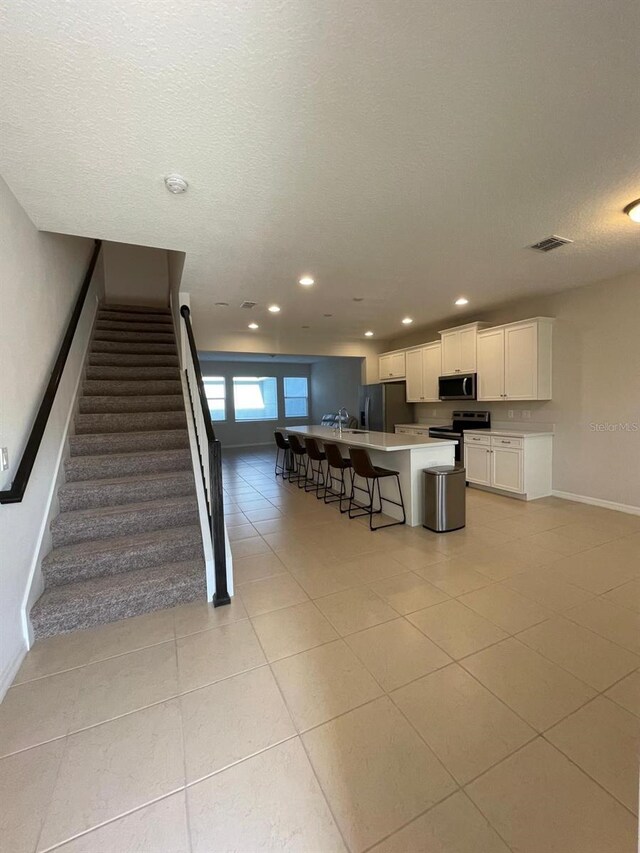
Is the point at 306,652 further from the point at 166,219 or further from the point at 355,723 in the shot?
the point at 166,219

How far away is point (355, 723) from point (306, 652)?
19.6 inches

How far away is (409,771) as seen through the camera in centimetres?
133

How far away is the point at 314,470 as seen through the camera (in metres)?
6.15

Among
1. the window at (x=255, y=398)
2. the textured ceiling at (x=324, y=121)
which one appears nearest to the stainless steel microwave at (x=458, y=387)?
the textured ceiling at (x=324, y=121)

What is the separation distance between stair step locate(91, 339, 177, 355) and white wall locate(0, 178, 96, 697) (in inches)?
60.4

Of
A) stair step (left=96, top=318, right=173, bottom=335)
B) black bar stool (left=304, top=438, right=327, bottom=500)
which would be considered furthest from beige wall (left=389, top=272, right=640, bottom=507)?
stair step (left=96, top=318, right=173, bottom=335)

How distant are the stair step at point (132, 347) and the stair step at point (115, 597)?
3.12 metres

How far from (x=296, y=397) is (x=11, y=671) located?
1048 centimetres

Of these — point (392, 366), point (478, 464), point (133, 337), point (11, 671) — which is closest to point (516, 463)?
point (478, 464)

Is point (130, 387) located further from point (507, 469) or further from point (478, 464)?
point (507, 469)

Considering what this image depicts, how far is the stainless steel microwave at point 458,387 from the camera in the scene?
5.45 metres

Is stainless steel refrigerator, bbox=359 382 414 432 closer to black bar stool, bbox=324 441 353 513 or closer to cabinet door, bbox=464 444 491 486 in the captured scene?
cabinet door, bbox=464 444 491 486

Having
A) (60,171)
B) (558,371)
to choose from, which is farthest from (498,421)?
(60,171)

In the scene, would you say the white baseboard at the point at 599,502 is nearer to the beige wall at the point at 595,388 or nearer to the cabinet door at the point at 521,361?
the beige wall at the point at 595,388
